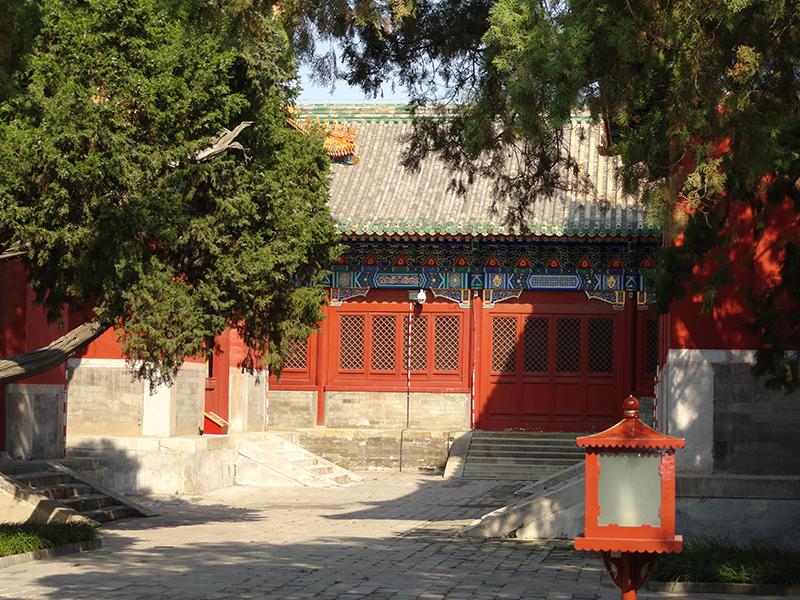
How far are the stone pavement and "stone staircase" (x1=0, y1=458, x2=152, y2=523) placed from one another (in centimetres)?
32

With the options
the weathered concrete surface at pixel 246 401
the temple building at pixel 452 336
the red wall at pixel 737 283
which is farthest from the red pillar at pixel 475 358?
the red wall at pixel 737 283

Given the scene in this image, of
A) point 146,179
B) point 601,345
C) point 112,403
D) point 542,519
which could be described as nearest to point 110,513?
point 112,403

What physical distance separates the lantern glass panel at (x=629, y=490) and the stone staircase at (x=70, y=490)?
10071mm

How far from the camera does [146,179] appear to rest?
1241cm

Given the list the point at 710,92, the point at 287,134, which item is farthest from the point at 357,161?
the point at 710,92

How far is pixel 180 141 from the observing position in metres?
12.8

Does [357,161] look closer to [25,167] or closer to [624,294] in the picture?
[624,294]

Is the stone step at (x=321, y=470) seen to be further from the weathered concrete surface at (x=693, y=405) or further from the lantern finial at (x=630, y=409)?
the lantern finial at (x=630, y=409)

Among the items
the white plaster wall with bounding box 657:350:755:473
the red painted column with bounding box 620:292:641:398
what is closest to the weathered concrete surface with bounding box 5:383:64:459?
the white plaster wall with bounding box 657:350:755:473

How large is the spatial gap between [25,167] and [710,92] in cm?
664

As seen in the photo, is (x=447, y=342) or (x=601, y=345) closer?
(x=601, y=345)

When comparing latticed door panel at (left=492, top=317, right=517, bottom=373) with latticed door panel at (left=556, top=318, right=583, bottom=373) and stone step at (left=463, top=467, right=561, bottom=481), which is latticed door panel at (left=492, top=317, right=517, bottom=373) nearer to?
latticed door panel at (left=556, top=318, right=583, bottom=373)

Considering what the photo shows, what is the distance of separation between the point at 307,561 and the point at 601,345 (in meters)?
15.3

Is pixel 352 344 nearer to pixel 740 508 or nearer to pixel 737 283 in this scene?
pixel 737 283
